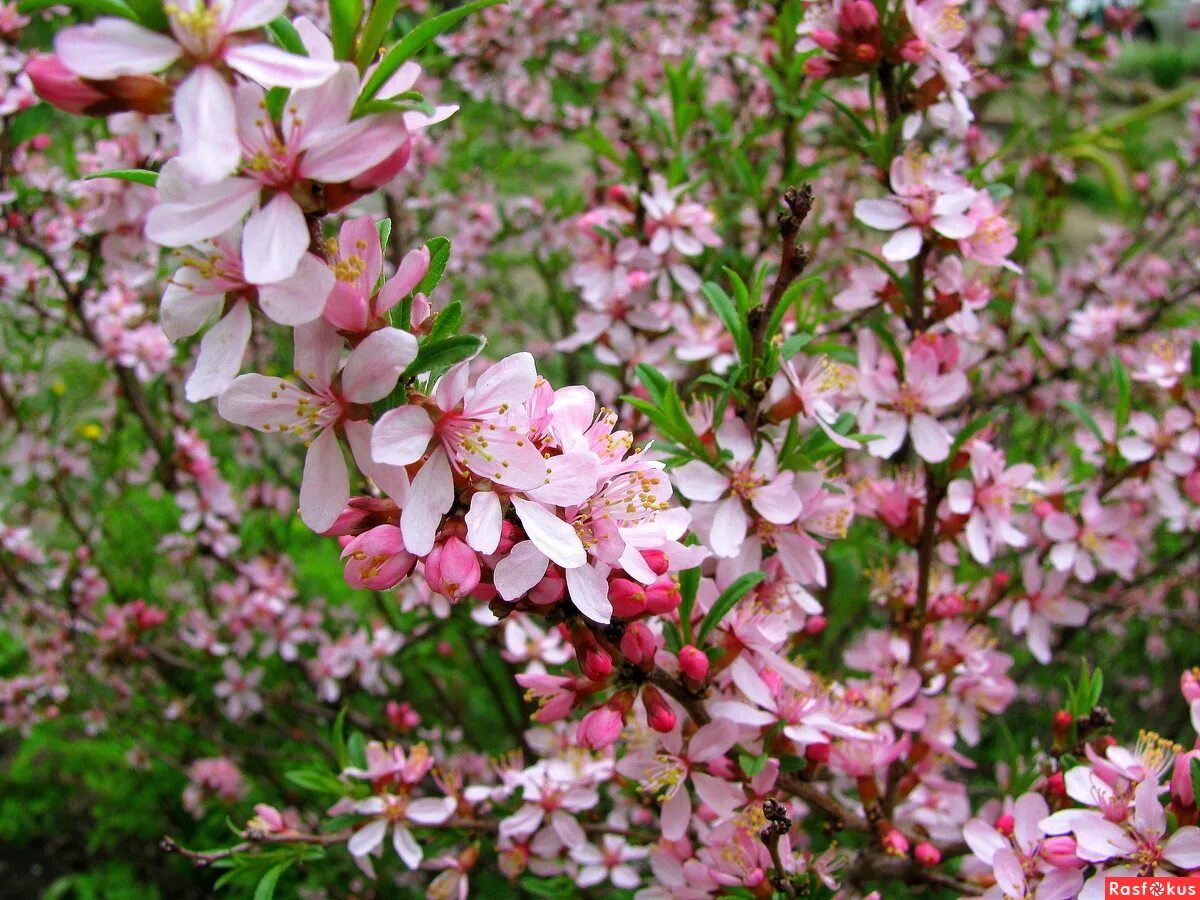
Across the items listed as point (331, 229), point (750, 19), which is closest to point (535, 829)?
point (331, 229)

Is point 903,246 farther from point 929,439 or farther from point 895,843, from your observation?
point 895,843

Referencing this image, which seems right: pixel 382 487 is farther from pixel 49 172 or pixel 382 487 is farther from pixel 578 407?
pixel 49 172

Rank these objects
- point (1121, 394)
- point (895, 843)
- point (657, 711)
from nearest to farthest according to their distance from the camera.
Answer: point (657, 711) → point (895, 843) → point (1121, 394)

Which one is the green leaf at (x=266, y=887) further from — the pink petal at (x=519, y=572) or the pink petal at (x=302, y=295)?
the pink petal at (x=302, y=295)

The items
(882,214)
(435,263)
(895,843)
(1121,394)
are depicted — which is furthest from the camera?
(1121,394)

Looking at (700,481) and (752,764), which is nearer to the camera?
(752,764)

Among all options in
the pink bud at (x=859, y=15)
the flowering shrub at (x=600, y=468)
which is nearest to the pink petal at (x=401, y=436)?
the flowering shrub at (x=600, y=468)

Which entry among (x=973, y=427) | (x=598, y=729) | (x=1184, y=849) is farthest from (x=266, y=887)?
(x=973, y=427)
